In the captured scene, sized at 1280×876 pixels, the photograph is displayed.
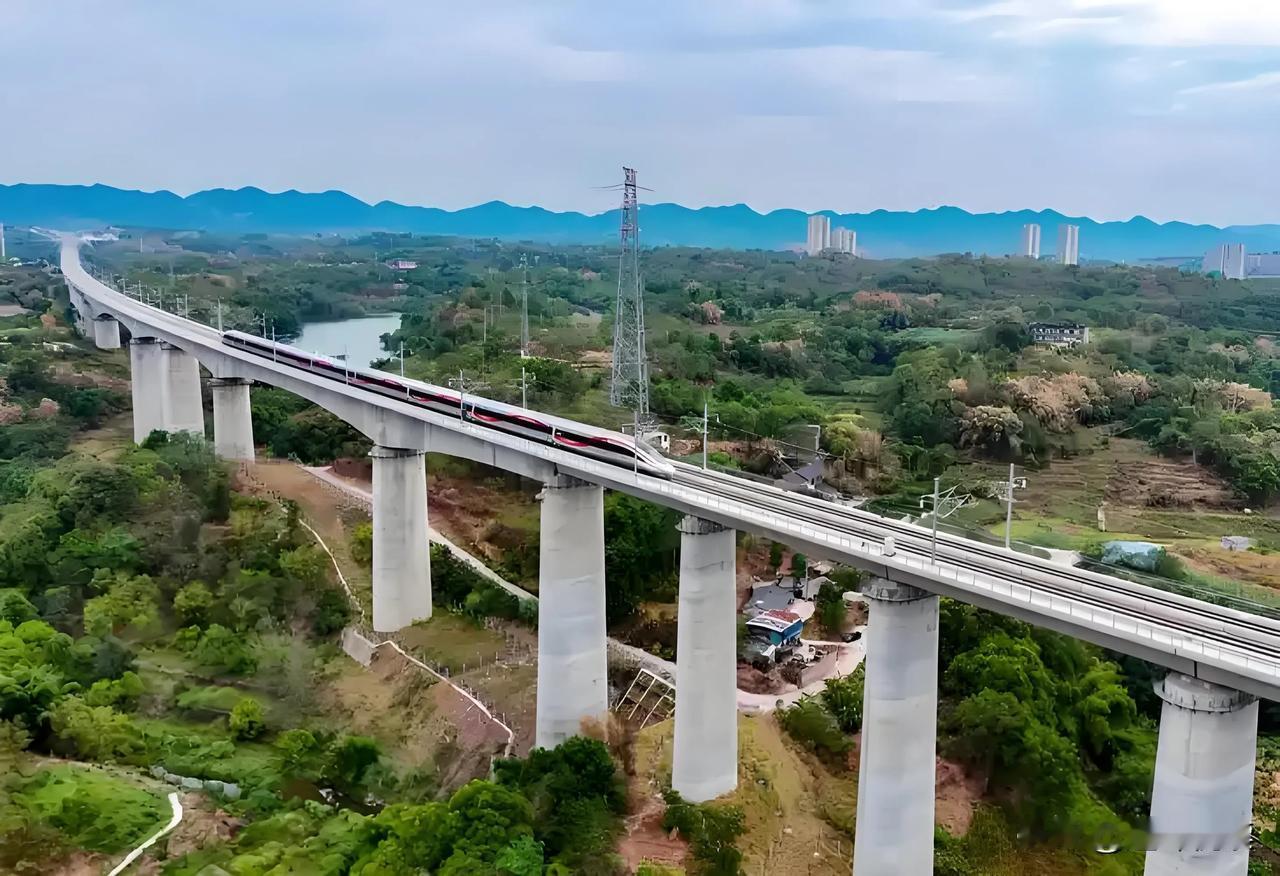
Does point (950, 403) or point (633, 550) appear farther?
point (950, 403)

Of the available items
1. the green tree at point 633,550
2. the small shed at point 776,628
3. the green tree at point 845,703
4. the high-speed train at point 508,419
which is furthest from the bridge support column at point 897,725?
the green tree at point 633,550

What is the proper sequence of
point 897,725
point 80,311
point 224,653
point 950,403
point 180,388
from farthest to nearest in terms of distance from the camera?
point 80,311 → point 950,403 → point 180,388 → point 224,653 → point 897,725

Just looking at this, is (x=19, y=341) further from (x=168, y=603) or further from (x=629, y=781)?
(x=629, y=781)

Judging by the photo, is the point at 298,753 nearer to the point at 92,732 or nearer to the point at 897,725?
the point at 92,732

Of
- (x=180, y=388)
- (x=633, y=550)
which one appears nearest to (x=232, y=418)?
(x=180, y=388)

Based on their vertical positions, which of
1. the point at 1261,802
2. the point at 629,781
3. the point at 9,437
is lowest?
the point at 1261,802

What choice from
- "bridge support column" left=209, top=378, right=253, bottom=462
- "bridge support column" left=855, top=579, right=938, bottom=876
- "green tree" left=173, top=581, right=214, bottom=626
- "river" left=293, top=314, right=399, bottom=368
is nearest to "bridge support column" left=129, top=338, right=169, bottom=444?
"bridge support column" left=209, top=378, right=253, bottom=462

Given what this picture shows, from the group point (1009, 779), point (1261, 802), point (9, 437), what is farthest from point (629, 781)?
point (9, 437)
